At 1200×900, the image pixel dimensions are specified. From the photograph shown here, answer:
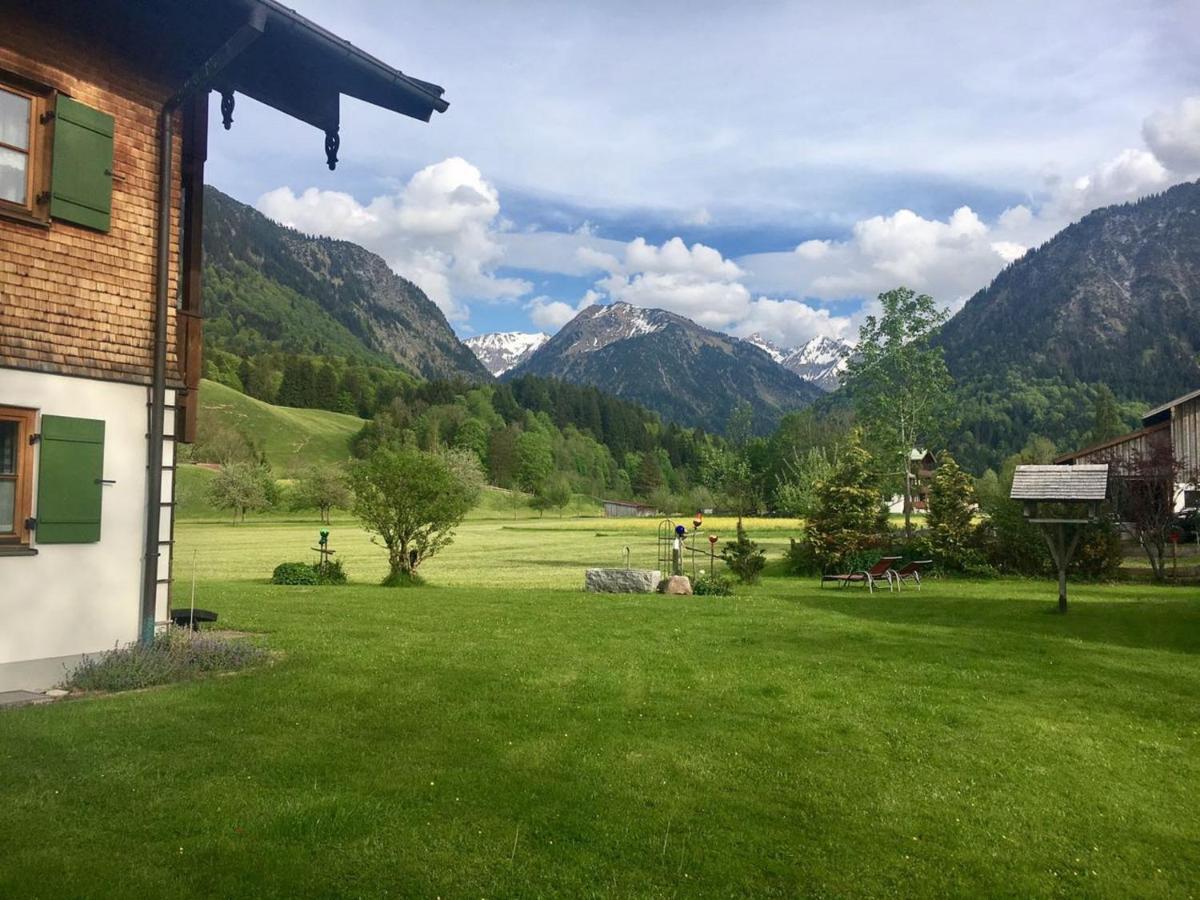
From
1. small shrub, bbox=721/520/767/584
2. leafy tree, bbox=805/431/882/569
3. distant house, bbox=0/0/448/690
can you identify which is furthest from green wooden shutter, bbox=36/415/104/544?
leafy tree, bbox=805/431/882/569

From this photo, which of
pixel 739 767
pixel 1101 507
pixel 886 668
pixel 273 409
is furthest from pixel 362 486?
pixel 273 409

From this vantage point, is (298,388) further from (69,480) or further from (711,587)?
(69,480)

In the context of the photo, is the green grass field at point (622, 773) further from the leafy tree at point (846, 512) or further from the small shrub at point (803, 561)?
the small shrub at point (803, 561)

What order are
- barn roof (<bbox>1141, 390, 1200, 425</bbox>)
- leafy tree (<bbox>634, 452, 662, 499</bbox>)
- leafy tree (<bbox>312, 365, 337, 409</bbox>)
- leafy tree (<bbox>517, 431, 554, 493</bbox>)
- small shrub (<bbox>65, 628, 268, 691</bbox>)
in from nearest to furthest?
small shrub (<bbox>65, 628, 268, 691</bbox>) → barn roof (<bbox>1141, 390, 1200, 425</bbox>) → leafy tree (<bbox>517, 431, 554, 493</bbox>) → leafy tree (<bbox>634, 452, 662, 499</bbox>) → leafy tree (<bbox>312, 365, 337, 409</bbox>)

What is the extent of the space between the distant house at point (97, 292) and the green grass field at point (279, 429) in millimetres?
142102

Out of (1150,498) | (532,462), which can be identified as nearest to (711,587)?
(1150,498)

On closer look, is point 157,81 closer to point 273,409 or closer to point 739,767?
point 739,767

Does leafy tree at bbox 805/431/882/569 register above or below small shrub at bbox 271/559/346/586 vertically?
above

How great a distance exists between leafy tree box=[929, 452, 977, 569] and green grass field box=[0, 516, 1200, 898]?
15656mm

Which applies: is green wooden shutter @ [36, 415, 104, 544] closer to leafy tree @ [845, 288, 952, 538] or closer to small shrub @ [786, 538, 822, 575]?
small shrub @ [786, 538, 822, 575]

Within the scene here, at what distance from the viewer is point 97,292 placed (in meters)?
9.67

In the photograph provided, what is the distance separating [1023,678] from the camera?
1018 cm

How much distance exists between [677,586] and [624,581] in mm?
1466

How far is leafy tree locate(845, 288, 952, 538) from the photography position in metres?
34.4
